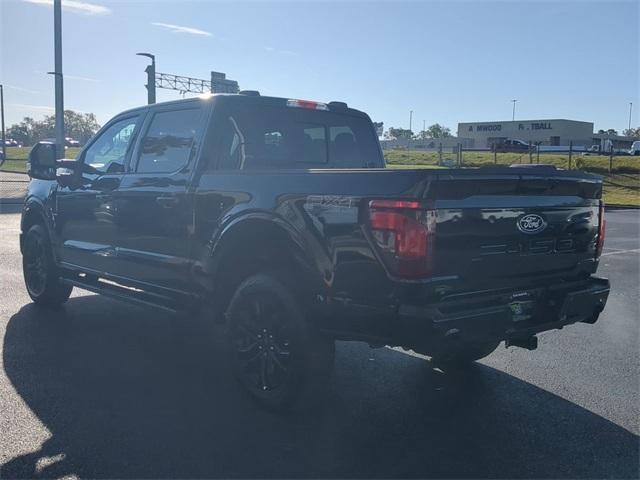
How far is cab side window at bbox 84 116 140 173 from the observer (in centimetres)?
572

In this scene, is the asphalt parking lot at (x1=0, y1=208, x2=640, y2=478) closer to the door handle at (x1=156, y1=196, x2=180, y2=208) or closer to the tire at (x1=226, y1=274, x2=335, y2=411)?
the tire at (x1=226, y1=274, x2=335, y2=411)

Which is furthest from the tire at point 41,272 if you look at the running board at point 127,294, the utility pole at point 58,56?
the utility pole at point 58,56

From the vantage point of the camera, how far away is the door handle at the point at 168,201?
190 inches

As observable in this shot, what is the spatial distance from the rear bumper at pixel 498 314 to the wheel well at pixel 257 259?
0.78m

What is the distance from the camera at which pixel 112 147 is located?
5996 mm

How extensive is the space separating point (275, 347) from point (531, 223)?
1.81 metres

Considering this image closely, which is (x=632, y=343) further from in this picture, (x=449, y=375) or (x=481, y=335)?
(x=481, y=335)

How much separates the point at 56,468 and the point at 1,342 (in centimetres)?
260

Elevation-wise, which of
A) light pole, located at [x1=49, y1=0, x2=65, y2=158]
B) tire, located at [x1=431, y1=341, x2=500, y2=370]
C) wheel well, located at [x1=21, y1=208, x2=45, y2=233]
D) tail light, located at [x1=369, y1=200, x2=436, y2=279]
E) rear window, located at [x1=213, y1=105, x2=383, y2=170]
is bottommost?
tire, located at [x1=431, y1=341, x2=500, y2=370]

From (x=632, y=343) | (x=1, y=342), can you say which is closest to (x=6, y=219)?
(x=1, y=342)

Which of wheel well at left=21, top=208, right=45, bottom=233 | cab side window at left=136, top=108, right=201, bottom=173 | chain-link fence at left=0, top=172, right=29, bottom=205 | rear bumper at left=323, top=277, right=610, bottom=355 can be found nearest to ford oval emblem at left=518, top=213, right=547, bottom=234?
rear bumper at left=323, top=277, right=610, bottom=355

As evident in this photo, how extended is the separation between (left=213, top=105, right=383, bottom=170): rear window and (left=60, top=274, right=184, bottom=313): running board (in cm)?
121

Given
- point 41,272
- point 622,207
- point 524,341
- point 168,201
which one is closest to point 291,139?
point 168,201

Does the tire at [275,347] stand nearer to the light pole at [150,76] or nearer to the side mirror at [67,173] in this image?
the side mirror at [67,173]
